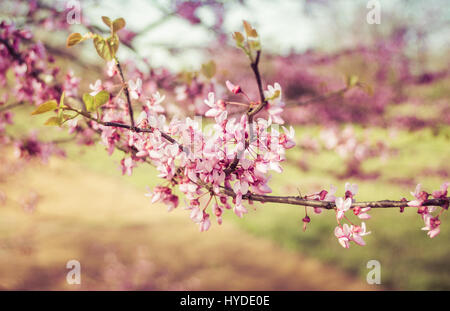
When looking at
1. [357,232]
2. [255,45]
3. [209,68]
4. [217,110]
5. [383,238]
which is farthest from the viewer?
[383,238]

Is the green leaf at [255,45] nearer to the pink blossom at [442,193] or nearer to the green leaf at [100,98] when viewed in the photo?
the green leaf at [100,98]

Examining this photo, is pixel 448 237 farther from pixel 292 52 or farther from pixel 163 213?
pixel 163 213

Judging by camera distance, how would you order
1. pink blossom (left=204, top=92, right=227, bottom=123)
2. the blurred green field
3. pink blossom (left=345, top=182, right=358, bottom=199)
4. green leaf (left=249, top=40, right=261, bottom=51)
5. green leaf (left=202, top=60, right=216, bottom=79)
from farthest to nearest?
1. the blurred green field
2. green leaf (left=202, top=60, right=216, bottom=79)
3. pink blossom (left=345, top=182, right=358, bottom=199)
4. pink blossom (left=204, top=92, right=227, bottom=123)
5. green leaf (left=249, top=40, right=261, bottom=51)

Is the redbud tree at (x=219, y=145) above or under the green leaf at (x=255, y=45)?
under

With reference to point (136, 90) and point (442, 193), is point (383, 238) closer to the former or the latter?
point (442, 193)

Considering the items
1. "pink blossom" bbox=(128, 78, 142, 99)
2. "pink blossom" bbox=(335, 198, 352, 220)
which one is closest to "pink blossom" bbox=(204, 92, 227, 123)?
"pink blossom" bbox=(128, 78, 142, 99)

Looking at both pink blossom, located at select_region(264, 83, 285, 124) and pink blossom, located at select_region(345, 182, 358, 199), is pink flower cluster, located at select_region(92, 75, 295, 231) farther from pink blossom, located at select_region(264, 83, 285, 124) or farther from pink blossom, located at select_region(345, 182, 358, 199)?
pink blossom, located at select_region(345, 182, 358, 199)

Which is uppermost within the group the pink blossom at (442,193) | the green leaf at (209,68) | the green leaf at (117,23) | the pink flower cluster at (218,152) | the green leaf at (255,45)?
the green leaf at (209,68)

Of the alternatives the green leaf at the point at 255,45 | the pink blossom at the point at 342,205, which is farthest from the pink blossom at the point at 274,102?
the pink blossom at the point at 342,205

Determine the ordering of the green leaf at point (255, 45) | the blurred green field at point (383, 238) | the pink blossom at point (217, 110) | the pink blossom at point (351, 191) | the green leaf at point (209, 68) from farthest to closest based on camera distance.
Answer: the blurred green field at point (383, 238) → the green leaf at point (209, 68) → the pink blossom at point (351, 191) → the pink blossom at point (217, 110) → the green leaf at point (255, 45)

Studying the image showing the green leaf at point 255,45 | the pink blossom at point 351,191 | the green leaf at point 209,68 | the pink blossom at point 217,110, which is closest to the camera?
the green leaf at point 255,45

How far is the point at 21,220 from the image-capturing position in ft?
17.1

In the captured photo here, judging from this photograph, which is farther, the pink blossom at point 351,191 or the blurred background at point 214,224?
the blurred background at point 214,224

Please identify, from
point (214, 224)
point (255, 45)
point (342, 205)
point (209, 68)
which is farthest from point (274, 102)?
point (214, 224)
